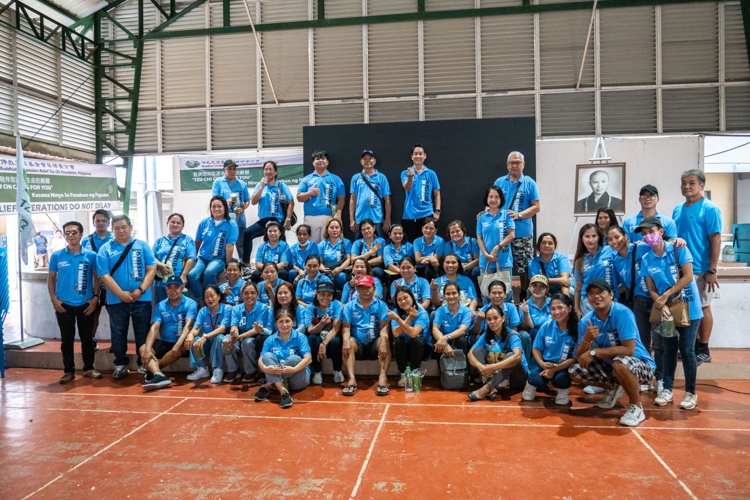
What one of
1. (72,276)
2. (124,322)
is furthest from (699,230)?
(72,276)

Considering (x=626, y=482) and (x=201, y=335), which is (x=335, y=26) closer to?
(x=201, y=335)

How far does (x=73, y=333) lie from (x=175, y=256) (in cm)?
137

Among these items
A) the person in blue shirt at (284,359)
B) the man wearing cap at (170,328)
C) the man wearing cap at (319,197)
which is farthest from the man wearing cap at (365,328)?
the man wearing cap at (319,197)

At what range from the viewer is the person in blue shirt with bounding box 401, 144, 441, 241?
6578 mm

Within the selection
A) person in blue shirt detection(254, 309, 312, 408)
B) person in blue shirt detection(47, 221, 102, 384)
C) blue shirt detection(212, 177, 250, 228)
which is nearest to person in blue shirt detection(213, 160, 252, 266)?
blue shirt detection(212, 177, 250, 228)

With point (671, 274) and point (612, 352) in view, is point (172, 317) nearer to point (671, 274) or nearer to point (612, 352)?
point (612, 352)

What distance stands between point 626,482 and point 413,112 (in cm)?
864

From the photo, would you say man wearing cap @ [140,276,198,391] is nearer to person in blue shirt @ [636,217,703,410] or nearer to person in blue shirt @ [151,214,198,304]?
person in blue shirt @ [151,214,198,304]

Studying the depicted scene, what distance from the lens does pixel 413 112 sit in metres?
10.4

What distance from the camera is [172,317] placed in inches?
216

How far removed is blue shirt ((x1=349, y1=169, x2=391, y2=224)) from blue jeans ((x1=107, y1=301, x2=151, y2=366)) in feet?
9.29

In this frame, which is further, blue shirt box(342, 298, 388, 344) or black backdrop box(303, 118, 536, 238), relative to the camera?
black backdrop box(303, 118, 536, 238)

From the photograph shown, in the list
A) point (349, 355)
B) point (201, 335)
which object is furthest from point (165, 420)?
point (349, 355)

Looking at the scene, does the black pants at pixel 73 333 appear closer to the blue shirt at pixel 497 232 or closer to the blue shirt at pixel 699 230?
the blue shirt at pixel 497 232
